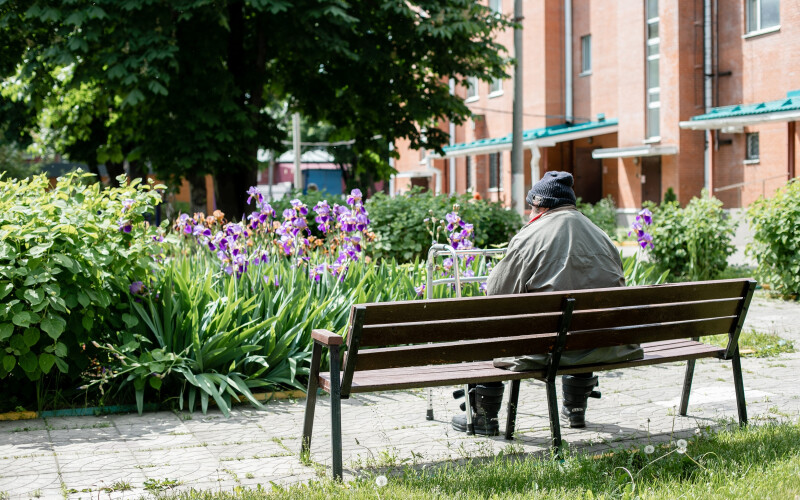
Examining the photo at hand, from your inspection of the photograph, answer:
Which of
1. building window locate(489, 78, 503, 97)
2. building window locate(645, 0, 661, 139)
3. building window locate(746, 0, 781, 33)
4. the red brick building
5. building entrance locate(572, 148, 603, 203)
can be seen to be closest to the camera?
the red brick building

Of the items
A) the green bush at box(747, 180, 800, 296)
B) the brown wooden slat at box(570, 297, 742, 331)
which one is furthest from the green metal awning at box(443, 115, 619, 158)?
the brown wooden slat at box(570, 297, 742, 331)

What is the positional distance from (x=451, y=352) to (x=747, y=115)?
2092 centimetres

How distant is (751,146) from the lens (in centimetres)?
2592

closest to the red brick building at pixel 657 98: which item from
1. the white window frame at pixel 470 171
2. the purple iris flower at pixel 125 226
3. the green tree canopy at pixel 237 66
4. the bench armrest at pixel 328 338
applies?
the white window frame at pixel 470 171

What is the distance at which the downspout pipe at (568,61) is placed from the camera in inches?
1374

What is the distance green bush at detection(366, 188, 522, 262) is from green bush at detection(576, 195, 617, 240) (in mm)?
9916

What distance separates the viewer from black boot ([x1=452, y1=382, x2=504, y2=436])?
5.14 metres

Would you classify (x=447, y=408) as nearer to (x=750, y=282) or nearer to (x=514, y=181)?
(x=750, y=282)

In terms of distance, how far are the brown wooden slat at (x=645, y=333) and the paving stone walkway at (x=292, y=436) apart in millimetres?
527

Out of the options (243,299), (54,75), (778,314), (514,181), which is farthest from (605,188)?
(243,299)

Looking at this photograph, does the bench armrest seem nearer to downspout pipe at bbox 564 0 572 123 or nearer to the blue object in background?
downspout pipe at bbox 564 0 572 123

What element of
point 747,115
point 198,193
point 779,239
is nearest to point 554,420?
point 779,239

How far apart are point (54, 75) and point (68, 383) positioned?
13840 mm

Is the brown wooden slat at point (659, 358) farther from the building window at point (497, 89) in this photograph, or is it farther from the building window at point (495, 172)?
the building window at point (497, 89)
